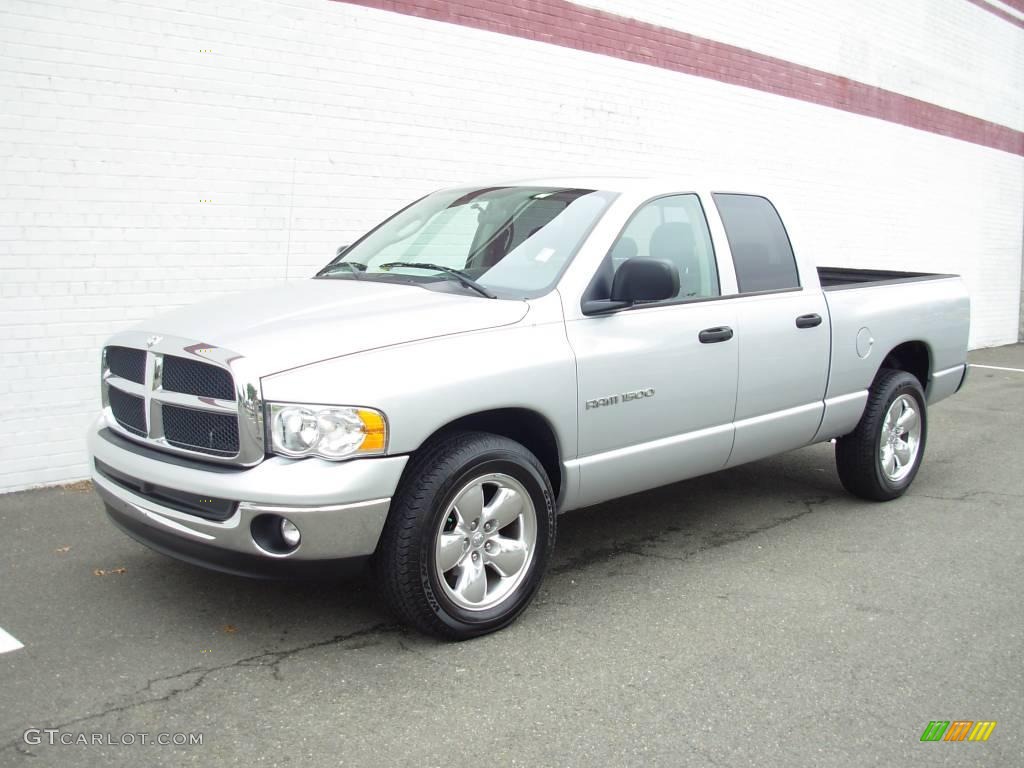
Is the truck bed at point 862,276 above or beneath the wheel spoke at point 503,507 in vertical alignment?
above

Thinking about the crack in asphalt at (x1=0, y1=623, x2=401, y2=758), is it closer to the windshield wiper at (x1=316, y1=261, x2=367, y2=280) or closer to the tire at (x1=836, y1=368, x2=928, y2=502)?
the windshield wiper at (x1=316, y1=261, x2=367, y2=280)

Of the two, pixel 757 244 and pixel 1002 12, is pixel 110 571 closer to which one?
pixel 757 244

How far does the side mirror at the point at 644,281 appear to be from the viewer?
4.26 meters

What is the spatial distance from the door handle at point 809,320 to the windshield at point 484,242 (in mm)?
1383

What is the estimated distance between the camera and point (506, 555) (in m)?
4.14

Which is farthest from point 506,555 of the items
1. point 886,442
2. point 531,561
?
point 886,442

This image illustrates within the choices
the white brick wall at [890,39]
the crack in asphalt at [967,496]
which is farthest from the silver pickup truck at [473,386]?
the white brick wall at [890,39]

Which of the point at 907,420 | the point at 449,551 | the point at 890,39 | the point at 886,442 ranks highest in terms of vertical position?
the point at 890,39

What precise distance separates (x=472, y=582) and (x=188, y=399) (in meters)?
1.35

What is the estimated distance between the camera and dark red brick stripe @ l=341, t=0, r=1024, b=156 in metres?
8.61

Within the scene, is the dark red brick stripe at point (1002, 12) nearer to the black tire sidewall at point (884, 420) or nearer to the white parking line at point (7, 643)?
the black tire sidewall at point (884, 420)

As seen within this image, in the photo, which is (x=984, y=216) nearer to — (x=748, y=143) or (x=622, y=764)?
(x=748, y=143)

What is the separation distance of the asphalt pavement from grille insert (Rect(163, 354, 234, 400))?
104 centimetres

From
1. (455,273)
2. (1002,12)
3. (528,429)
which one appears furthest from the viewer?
(1002,12)
